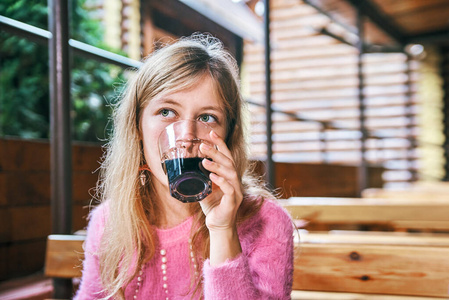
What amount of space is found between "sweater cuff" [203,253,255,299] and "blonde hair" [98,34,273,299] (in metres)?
0.19

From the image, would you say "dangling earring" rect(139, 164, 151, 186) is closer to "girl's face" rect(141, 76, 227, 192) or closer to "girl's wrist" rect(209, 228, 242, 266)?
"girl's face" rect(141, 76, 227, 192)

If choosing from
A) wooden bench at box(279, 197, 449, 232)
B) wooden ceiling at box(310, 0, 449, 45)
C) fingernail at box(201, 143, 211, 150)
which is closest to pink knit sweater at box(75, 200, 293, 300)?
fingernail at box(201, 143, 211, 150)

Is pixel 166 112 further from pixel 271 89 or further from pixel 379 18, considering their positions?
pixel 379 18

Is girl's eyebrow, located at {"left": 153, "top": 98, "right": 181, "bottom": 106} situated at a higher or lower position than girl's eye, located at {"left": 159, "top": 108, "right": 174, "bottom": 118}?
higher

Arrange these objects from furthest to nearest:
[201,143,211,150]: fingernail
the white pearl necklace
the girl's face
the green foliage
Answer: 1. the green foliage
2. the white pearl necklace
3. the girl's face
4. [201,143,211,150]: fingernail

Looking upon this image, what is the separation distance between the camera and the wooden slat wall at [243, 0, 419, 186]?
7844 millimetres

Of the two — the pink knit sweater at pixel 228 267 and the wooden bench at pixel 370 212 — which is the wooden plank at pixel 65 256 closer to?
the pink knit sweater at pixel 228 267

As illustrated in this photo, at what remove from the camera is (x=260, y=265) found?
3.38 ft

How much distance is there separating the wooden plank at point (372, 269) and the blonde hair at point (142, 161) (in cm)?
31

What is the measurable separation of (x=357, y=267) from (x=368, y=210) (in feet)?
2.62

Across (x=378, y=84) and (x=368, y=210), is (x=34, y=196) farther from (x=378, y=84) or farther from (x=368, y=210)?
(x=378, y=84)

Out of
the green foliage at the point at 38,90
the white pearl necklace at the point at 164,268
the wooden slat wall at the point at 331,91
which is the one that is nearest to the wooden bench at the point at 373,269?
the white pearl necklace at the point at 164,268

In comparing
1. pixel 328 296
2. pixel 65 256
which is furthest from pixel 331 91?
pixel 65 256

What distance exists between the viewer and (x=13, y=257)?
2.29m
